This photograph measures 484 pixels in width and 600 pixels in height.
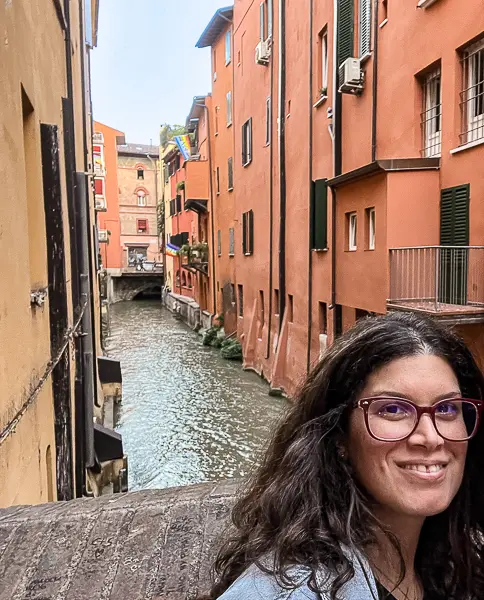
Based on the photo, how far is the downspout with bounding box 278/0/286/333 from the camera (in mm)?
13930

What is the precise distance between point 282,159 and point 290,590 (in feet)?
46.2

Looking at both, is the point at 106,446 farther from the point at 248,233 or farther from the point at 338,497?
the point at 248,233

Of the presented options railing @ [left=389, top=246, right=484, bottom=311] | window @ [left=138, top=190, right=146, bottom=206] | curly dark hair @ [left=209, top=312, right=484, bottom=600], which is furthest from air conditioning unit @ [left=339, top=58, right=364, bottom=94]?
window @ [left=138, top=190, right=146, bottom=206]

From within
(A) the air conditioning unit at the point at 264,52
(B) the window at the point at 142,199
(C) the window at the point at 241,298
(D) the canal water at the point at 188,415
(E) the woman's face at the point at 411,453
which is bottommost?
(D) the canal water at the point at 188,415

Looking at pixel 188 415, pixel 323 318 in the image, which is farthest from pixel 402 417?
pixel 188 415

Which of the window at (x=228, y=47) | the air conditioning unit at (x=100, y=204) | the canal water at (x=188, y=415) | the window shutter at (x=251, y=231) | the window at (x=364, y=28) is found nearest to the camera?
the window at (x=364, y=28)

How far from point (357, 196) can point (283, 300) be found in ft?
19.6

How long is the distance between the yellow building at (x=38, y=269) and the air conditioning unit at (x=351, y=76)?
4.70m

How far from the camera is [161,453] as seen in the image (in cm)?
1055

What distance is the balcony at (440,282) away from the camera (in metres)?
6.23

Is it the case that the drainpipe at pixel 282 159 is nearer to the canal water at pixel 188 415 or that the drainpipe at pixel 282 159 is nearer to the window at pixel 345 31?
the canal water at pixel 188 415

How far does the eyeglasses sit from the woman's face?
1 cm

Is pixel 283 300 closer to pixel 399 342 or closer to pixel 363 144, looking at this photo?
pixel 363 144

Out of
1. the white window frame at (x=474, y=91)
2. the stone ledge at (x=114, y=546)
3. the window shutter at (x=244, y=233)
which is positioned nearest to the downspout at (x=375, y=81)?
the white window frame at (x=474, y=91)
